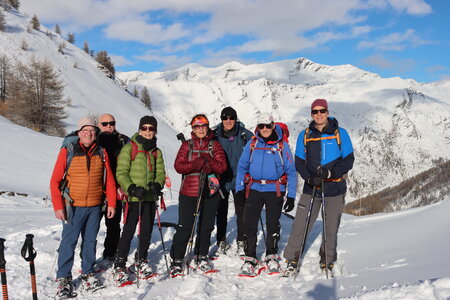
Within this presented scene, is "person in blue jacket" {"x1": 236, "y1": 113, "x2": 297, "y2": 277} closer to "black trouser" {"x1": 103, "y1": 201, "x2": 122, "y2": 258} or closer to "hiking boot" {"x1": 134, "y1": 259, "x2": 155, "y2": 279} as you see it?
"hiking boot" {"x1": 134, "y1": 259, "x2": 155, "y2": 279}

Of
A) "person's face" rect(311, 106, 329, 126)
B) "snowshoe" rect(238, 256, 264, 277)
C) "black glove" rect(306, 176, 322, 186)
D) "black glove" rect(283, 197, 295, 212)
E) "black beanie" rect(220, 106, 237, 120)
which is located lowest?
"snowshoe" rect(238, 256, 264, 277)

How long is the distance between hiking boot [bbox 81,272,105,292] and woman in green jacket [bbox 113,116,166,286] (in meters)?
0.26

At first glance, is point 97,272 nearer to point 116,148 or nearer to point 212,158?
point 116,148

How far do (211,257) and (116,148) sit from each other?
105 inches

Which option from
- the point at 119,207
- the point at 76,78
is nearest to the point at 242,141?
the point at 119,207

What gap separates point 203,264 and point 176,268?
487mm

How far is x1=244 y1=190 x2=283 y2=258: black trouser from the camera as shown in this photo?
5730mm

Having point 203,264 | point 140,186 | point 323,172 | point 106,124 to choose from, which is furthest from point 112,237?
point 323,172

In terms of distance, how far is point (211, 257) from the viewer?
6.55 m

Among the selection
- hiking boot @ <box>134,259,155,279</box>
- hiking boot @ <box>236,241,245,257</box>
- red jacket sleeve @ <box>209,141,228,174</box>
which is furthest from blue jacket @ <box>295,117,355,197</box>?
hiking boot @ <box>134,259,155,279</box>

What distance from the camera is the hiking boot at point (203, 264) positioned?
5.79m

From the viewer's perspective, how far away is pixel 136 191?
16.5 feet

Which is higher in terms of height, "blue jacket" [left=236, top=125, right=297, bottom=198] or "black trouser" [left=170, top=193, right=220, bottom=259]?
"blue jacket" [left=236, top=125, right=297, bottom=198]

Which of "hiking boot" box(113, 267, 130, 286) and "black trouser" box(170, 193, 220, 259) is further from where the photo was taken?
"black trouser" box(170, 193, 220, 259)
